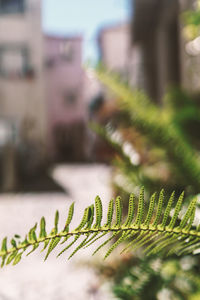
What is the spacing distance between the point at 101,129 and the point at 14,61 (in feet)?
46.7

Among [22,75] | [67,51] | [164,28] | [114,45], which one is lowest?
[22,75]

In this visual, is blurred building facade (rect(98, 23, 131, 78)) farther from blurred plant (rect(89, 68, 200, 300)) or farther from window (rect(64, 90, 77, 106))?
blurred plant (rect(89, 68, 200, 300))

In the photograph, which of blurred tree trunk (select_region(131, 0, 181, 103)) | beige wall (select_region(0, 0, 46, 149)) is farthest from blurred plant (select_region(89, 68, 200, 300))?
beige wall (select_region(0, 0, 46, 149))

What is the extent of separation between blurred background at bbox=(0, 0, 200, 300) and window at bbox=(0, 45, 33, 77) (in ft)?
0.12

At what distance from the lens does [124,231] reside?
15.8 inches

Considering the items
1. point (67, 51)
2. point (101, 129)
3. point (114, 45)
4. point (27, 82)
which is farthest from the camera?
point (114, 45)

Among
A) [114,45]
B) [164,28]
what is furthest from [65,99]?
[164,28]

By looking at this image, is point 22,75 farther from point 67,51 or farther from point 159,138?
point 159,138

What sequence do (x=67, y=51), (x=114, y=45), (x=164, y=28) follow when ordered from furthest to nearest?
(x=114, y=45), (x=67, y=51), (x=164, y=28)

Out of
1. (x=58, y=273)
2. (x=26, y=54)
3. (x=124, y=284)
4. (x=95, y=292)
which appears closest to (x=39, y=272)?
(x=58, y=273)

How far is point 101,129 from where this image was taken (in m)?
1.19

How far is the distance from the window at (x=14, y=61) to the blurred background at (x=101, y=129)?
0.04 metres

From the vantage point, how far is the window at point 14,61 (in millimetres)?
14578

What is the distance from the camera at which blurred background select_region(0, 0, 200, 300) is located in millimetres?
1242
